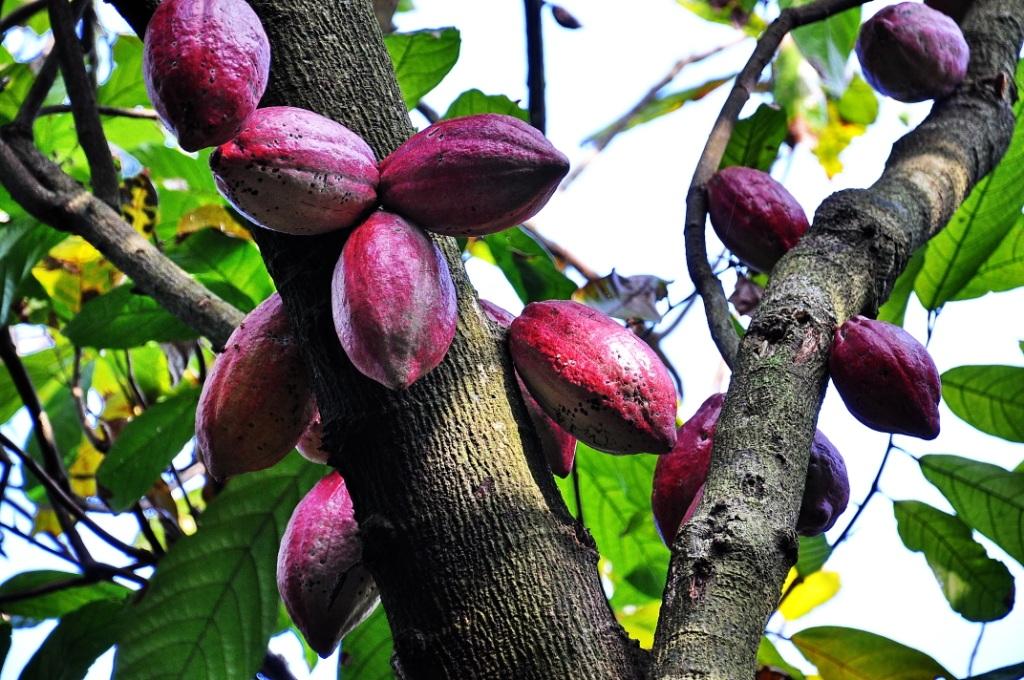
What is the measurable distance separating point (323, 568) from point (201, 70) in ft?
1.53

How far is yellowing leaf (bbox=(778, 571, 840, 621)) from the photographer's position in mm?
Answer: 2213

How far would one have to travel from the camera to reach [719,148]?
1.37m

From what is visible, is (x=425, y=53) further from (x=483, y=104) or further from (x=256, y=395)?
(x=256, y=395)

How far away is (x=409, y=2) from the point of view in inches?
109

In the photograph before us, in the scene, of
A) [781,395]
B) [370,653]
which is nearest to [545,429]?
[781,395]

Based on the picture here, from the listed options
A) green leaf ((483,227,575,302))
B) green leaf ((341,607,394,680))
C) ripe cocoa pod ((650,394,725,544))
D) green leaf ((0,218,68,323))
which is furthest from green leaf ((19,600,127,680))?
ripe cocoa pod ((650,394,725,544))

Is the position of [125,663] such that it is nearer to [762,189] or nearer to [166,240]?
[166,240]

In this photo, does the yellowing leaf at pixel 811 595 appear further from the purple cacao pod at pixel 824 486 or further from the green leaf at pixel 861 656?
the purple cacao pod at pixel 824 486

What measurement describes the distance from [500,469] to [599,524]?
34.6 inches

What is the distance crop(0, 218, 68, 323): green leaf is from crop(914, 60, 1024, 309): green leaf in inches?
54.1

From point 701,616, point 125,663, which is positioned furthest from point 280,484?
point 701,616

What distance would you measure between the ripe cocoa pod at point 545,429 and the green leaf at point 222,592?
1.72ft

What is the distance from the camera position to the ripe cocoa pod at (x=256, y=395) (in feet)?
3.12

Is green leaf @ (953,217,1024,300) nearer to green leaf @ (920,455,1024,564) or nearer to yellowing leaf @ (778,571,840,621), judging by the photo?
green leaf @ (920,455,1024,564)
